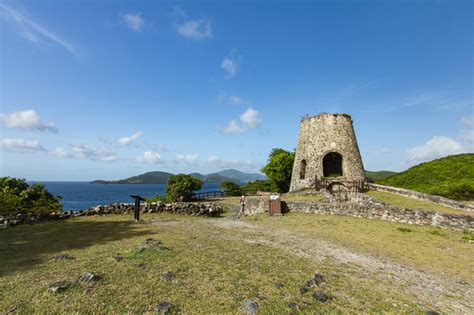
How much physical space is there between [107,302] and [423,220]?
16075mm

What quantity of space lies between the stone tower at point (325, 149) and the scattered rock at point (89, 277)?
958 inches

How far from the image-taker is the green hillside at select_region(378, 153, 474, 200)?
1914cm

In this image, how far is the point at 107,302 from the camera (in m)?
4.36

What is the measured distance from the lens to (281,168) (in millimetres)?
38906

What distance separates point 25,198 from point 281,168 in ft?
107

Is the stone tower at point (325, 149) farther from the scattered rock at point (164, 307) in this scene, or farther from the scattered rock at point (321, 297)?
the scattered rock at point (164, 307)

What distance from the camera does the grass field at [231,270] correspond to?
14.9 feet

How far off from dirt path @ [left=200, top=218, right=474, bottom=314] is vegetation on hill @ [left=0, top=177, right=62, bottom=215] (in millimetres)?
13092

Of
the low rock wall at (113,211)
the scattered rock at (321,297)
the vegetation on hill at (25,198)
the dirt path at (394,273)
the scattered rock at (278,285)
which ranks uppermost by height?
the vegetation on hill at (25,198)

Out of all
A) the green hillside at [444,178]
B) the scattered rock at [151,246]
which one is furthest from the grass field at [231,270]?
the green hillside at [444,178]

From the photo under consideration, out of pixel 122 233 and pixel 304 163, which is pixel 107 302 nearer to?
pixel 122 233

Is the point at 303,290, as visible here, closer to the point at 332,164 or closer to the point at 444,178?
the point at 444,178

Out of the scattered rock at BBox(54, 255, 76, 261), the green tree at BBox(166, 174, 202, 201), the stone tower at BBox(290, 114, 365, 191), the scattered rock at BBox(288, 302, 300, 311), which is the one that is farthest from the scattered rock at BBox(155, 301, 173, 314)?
the green tree at BBox(166, 174, 202, 201)

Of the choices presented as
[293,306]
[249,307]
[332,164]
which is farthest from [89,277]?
[332,164]
